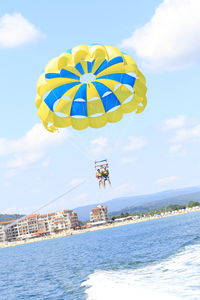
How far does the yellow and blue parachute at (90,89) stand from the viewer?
19.8 meters

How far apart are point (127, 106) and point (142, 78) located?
144cm

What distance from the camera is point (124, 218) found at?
169 metres

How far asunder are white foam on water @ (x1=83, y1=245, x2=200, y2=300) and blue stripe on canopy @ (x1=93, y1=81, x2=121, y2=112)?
323 inches

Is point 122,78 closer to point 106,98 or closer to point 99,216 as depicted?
point 106,98

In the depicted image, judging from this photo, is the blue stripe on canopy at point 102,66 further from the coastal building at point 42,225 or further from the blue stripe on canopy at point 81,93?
the coastal building at point 42,225

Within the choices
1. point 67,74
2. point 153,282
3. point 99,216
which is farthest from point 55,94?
point 99,216

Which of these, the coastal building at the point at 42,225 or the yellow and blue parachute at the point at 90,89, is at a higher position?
the coastal building at the point at 42,225

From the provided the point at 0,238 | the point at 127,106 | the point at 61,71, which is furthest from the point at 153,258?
the point at 0,238

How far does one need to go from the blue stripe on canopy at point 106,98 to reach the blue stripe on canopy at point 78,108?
0.89 metres

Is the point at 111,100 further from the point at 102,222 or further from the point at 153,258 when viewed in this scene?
the point at 102,222

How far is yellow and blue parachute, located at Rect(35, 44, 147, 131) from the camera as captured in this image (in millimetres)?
19797

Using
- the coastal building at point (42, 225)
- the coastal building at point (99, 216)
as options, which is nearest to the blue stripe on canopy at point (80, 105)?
the coastal building at point (42, 225)

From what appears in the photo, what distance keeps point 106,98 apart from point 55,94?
2.42 m

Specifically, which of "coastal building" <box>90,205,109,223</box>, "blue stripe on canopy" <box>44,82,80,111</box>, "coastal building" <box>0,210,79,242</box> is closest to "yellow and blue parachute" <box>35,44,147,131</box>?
"blue stripe on canopy" <box>44,82,80,111</box>
